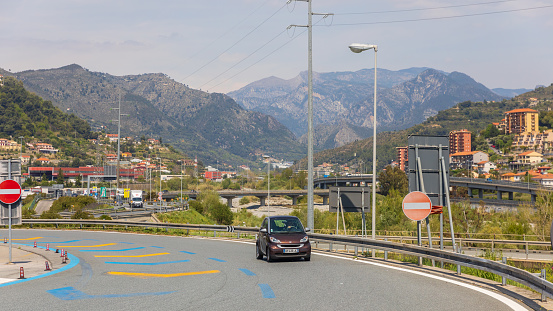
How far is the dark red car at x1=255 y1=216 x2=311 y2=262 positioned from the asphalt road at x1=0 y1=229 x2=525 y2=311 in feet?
1.16

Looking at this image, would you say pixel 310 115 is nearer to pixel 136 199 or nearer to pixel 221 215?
pixel 221 215

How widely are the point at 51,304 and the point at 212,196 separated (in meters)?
105

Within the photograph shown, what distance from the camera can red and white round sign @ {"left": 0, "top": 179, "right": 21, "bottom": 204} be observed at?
52.5ft

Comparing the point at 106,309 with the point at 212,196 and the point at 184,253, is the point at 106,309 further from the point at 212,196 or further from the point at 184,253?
the point at 212,196

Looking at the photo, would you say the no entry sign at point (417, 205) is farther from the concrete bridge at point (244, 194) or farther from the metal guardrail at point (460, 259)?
the concrete bridge at point (244, 194)

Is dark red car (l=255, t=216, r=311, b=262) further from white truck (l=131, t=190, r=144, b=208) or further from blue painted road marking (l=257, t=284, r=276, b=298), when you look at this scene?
white truck (l=131, t=190, r=144, b=208)

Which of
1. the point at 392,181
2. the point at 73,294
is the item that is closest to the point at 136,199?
the point at 392,181

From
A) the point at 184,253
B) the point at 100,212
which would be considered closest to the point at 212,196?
the point at 100,212

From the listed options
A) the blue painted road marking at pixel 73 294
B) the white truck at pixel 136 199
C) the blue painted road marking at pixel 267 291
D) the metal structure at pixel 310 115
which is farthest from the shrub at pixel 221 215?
the blue painted road marking at pixel 73 294

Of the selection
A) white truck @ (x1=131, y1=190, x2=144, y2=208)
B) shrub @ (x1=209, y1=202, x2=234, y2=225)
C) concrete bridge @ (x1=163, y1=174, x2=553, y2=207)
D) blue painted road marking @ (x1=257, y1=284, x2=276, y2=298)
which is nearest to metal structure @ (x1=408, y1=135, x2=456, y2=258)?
blue painted road marking @ (x1=257, y1=284, x2=276, y2=298)

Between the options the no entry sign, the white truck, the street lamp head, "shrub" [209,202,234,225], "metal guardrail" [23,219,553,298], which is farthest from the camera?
"shrub" [209,202,234,225]

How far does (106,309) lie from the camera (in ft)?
30.6

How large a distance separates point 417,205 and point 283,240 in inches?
188

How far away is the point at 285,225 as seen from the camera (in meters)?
18.7
